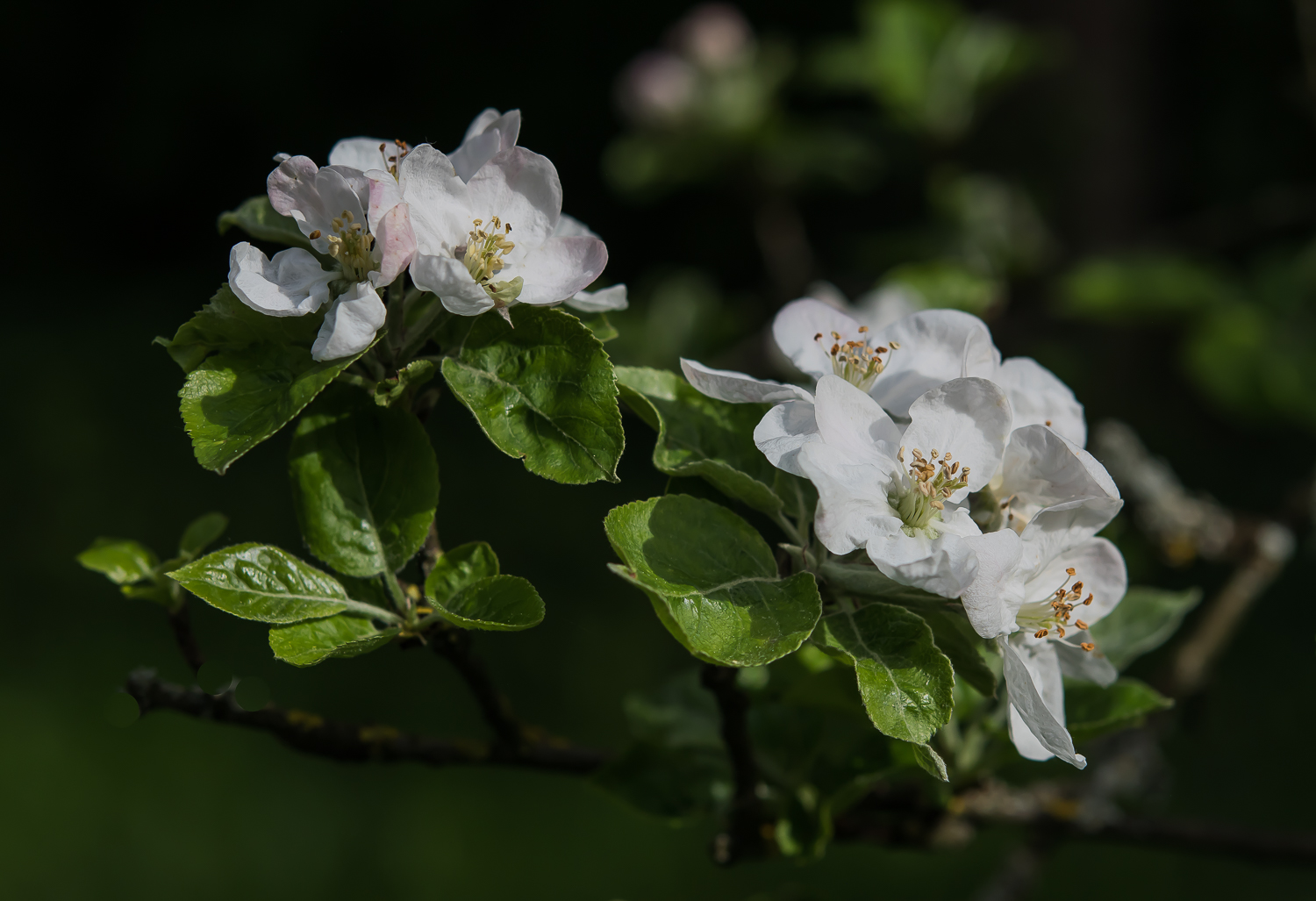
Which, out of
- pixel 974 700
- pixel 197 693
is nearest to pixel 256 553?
pixel 197 693

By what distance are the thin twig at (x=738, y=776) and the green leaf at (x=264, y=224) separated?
394mm

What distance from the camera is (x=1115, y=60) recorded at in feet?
9.34

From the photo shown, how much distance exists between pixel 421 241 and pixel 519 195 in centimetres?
8

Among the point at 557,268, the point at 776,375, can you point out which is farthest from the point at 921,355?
the point at 776,375

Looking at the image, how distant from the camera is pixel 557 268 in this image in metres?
0.68

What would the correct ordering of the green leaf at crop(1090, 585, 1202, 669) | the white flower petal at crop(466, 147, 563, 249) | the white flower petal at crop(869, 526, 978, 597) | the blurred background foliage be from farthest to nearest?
the blurred background foliage
the green leaf at crop(1090, 585, 1202, 669)
the white flower petal at crop(466, 147, 563, 249)
the white flower petal at crop(869, 526, 978, 597)

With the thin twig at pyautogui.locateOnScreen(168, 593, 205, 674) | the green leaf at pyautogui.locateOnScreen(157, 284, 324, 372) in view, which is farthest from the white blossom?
the thin twig at pyautogui.locateOnScreen(168, 593, 205, 674)

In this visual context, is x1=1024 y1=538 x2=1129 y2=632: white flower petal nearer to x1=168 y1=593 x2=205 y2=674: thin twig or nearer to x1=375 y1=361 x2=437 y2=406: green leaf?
x1=375 y1=361 x2=437 y2=406: green leaf

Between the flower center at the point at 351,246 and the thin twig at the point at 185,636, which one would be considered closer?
the flower center at the point at 351,246

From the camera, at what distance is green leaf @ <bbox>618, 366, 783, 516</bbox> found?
2.27ft

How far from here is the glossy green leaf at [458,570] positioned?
682mm

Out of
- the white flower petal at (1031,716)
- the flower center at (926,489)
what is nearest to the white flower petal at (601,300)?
the flower center at (926,489)

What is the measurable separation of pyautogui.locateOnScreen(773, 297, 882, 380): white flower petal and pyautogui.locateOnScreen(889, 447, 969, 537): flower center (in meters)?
0.15

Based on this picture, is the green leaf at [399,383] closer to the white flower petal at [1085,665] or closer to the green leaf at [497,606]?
the green leaf at [497,606]
